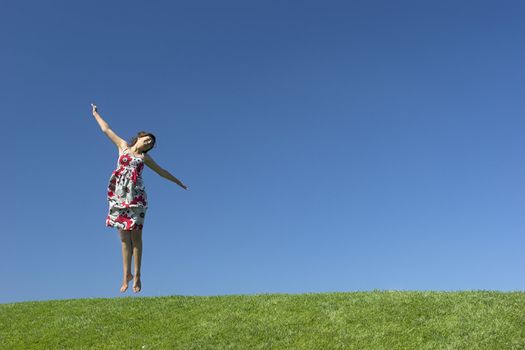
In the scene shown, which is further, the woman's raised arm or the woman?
the woman's raised arm

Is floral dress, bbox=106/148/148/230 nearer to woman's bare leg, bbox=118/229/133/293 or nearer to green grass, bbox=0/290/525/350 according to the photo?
woman's bare leg, bbox=118/229/133/293

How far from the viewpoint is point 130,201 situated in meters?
12.3

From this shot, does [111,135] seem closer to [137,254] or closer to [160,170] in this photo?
[160,170]

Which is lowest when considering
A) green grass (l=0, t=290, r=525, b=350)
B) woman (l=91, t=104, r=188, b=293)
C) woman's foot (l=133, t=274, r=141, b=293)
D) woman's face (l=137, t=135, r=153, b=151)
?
green grass (l=0, t=290, r=525, b=350)

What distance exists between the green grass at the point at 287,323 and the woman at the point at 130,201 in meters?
2.13

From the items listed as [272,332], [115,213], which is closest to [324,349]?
[272,332]

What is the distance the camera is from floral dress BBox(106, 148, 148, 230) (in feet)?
40.5

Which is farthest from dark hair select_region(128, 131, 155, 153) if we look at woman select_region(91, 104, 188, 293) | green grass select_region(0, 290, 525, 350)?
green grass select_region(0, 290, 525, 350)

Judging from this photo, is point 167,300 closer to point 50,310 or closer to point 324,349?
point 50,310

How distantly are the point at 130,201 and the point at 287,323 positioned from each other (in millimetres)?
4724

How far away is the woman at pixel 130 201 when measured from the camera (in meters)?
12.4

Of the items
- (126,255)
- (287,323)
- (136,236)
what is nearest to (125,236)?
(136,236)

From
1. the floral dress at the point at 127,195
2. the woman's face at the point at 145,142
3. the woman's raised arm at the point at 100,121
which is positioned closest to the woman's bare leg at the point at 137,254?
the floral dress at the point at 127,195

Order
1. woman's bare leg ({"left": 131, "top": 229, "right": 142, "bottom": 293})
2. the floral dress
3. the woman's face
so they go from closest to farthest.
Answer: the floral dress < woman's bare leg ({"left": 131, "top": 229, "right": 142, "bottom": 293}) < the woman's face
